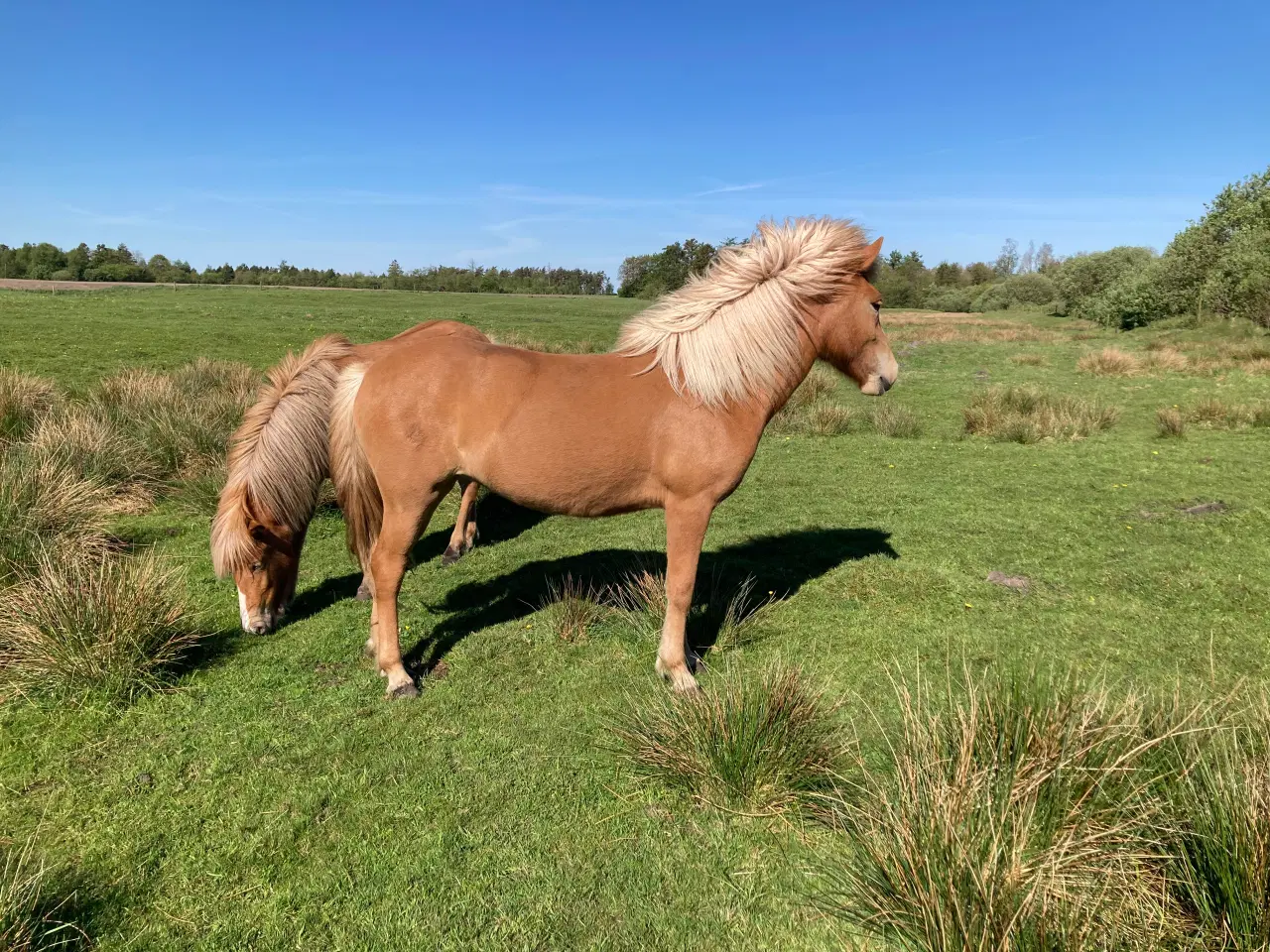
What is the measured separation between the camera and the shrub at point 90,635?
3.78 meters

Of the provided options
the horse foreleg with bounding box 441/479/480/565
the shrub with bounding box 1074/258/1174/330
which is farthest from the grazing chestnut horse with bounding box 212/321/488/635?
the shrub with bounding box 1074/258/1174/330

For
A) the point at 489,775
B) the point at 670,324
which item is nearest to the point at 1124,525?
the point at 670,324

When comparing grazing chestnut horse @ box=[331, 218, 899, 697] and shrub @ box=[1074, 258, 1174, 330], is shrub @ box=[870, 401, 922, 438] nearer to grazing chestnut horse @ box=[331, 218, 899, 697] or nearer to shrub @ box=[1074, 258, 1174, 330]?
grazing chestnut horse @ box=[331, 218, 899, 697]

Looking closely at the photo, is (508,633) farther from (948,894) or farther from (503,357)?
(948,894)

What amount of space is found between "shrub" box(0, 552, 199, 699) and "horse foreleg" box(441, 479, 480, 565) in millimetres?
2587

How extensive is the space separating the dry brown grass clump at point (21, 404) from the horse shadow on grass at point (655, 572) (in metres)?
6.29

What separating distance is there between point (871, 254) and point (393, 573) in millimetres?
3476

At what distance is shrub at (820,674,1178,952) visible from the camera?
1.96 metres

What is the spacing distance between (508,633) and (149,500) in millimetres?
5264

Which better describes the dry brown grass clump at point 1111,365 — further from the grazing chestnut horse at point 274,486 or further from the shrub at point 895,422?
the grazing chestnut horse at point 274,486

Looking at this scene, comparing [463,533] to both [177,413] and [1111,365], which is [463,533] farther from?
[1111,365]

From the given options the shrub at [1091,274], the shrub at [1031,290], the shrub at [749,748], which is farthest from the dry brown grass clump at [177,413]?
the shrub at [1031,290]

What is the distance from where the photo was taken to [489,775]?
10.7ft

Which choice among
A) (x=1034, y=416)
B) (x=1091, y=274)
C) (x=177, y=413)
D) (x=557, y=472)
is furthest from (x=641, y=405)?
(x=1091, y=274)
